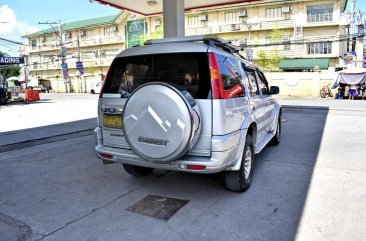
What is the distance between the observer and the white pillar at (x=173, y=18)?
9305 millimetres

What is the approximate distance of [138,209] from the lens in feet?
12.8

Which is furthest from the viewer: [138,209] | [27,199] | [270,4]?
[270,4]

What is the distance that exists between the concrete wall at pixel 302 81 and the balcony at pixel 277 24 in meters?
9.32

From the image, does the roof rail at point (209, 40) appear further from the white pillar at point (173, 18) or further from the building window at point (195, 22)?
the building window at point (195, 22)

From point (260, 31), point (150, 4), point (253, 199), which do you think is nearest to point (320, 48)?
point (260, 31)

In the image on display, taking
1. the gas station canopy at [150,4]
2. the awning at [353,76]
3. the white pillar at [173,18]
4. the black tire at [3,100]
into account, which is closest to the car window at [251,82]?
the white pillar at [173,18]

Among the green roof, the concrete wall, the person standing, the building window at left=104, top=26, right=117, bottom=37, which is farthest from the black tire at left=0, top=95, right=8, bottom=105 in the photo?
the building window at left=104, top=26, right=117, bottom=37

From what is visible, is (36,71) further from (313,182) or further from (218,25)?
(313,182)

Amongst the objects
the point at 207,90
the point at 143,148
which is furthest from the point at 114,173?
the point at 207,90

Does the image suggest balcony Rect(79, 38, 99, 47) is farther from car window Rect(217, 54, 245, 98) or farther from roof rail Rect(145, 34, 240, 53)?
car window Rect(217, 54, 245, 98)

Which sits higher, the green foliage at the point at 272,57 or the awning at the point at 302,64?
the green foliage at the point at 272,57

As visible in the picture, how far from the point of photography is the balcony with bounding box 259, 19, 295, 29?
36909 millimetres

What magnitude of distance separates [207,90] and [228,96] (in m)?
0.31

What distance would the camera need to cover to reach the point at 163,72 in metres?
4.04
